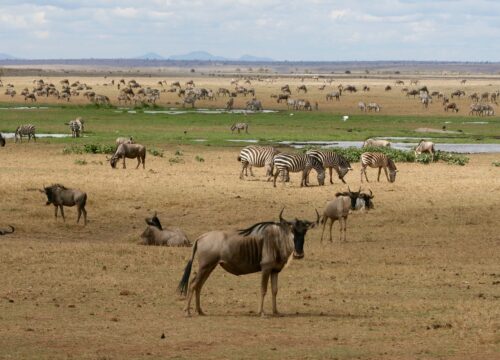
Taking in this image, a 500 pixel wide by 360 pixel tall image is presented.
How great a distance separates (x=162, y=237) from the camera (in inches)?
708

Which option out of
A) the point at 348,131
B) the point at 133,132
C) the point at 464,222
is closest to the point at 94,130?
the point at 133,132

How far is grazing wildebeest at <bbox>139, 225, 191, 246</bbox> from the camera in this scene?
17938mm

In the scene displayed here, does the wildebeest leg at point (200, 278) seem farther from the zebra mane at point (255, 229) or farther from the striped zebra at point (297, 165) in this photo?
the striped zebra at point (297, 165)

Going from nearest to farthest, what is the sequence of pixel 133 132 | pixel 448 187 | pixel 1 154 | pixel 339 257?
pixel 339 257
pixel 448 187
pixel 1 154
pixel 133 132

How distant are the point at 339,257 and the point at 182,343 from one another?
6.99 meters

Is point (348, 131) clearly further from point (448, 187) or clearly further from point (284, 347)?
point (284, 347)

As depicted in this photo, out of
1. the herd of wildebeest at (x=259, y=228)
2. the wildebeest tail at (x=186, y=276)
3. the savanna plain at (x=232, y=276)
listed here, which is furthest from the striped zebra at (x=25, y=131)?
the wildebeest tail at (x=186, y=276)

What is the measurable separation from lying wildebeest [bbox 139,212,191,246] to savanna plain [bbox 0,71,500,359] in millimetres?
422

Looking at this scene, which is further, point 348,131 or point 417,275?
point 348,131

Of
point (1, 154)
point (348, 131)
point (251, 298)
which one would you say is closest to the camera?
point (251, 298)

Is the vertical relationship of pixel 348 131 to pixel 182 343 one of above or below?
below

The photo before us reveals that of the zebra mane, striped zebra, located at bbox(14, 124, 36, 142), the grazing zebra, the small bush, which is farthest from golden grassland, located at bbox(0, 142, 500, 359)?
the grazing zebra

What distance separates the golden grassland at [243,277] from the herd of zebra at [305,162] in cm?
47

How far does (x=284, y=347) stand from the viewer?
10.4m
